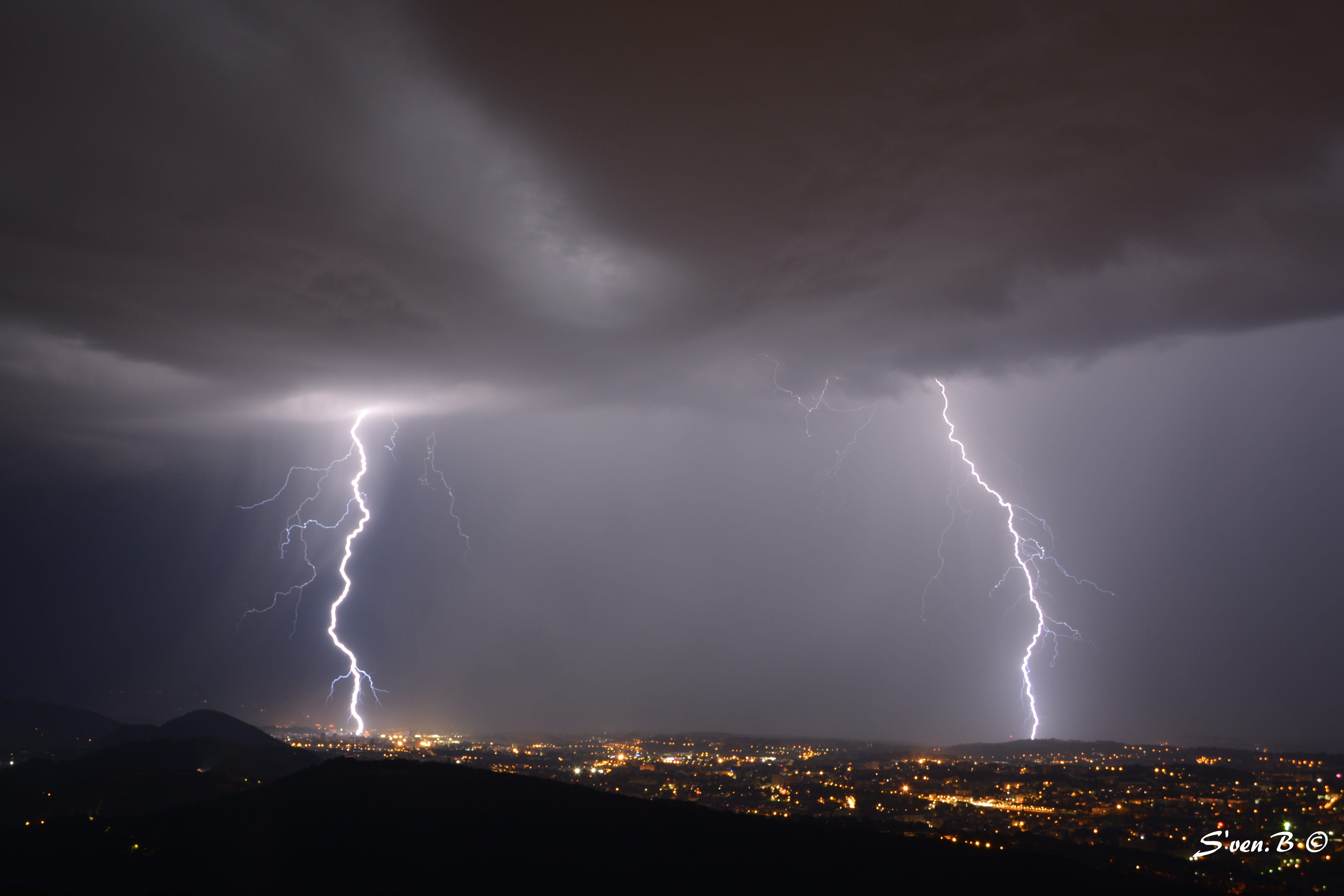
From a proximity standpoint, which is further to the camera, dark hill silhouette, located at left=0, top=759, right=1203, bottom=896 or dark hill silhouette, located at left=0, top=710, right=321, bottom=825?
dark hill silhouette, located at left=0, top=710, right=321, bottom=825

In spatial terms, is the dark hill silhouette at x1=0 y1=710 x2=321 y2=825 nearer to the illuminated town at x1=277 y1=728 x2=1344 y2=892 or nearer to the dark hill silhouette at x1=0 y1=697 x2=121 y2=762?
the illuminated town at x1=277 y1=728 x2=1344 y2=892

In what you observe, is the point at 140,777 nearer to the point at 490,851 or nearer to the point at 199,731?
the point at 490,851

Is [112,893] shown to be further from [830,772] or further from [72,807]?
[830,772]

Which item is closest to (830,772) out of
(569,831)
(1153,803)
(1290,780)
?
(1153,803)

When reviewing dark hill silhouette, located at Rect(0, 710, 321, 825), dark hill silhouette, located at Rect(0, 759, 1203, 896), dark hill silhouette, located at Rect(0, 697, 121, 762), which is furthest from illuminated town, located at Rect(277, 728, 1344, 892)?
dark hill silhouette, located at Rect(0, 697, 121, 762)

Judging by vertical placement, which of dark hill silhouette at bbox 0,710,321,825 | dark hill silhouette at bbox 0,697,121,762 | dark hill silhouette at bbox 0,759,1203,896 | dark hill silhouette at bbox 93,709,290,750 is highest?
dark hill silhouette at bbox 0,759,1203,896

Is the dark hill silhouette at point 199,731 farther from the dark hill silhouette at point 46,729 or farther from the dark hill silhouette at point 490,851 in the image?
the dark hill silhouette at point 490,851
